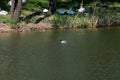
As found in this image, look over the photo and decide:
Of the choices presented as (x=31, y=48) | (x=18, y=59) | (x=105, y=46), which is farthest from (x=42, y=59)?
(x=105, y=46)

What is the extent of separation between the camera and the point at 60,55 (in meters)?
39.7

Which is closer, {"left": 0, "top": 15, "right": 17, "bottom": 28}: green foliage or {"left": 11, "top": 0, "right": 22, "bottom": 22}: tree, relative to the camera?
{"left": 0, "top": 15, "right": 17, "bottom": 28}: green foliage

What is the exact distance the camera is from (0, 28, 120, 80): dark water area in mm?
32688

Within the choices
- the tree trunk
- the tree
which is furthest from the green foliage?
the tree trunk

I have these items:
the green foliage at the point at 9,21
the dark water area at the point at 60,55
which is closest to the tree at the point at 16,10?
the green foliage at the point at 9,21

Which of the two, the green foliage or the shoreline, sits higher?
the green foliage

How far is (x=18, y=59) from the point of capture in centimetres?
3781

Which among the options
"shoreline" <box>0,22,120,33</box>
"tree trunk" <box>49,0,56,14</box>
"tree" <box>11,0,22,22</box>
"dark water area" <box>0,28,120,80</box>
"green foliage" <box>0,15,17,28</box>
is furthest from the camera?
"tree trunk" <box>49,0,56,14</box>

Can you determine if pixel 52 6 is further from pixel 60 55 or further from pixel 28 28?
pixel 60 55

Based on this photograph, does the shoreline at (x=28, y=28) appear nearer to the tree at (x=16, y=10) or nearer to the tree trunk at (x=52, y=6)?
the tree at (x=16, y=10)

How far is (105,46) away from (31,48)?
20.7ft

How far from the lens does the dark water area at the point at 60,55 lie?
32.7 meters

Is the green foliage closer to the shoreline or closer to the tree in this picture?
the shoreline

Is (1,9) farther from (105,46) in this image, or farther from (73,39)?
(105,46)
